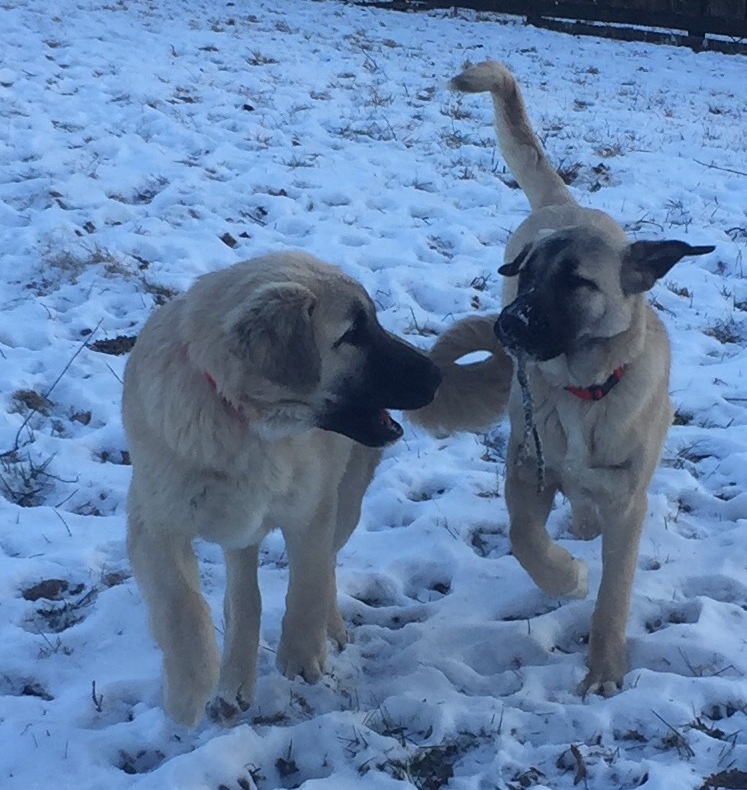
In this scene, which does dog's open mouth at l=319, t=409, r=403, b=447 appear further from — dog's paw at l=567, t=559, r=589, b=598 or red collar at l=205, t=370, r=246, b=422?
dog's paw at l=567, t=559, r=589, b=598

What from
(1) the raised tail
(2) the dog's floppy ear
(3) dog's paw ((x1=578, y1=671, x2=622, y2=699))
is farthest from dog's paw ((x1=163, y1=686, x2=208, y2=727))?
(1) the raised tail

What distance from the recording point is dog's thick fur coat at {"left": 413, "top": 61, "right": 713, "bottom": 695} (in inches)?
131

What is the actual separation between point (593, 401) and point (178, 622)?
1514mm

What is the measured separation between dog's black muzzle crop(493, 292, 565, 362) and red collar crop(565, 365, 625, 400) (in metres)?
0.20

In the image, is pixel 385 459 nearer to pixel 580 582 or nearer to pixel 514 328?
pixel 580 582

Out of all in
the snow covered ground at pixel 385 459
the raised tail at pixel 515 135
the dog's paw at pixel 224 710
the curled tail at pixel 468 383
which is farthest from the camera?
the raised tail at pixel 515 135

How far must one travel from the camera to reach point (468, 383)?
386 centimetres

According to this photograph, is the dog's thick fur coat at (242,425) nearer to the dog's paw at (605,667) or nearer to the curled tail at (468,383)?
the curled tail at (468,383)

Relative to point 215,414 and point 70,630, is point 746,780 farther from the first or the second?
point 70,630

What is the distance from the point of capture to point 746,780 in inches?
108

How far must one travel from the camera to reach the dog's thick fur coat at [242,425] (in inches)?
A: 111

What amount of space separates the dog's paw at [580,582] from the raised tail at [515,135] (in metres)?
1.65

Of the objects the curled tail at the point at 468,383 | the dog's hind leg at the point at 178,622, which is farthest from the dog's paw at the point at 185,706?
the curled tail at the point at 468,383

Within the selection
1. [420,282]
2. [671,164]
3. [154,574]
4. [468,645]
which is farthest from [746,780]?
[671,164]
